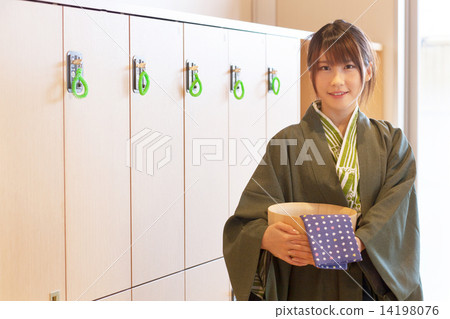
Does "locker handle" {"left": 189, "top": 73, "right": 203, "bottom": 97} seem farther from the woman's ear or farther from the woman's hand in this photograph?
the woman's hand

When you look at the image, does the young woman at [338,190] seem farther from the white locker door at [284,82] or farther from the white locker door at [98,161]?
the white locker door at [284,82]

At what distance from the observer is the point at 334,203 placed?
1306 mm

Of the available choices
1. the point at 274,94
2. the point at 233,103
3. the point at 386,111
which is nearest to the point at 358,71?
the point at 233,103

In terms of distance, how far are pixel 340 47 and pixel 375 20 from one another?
1.59 m

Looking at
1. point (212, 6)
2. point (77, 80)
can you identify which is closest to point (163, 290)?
point (77, 80)

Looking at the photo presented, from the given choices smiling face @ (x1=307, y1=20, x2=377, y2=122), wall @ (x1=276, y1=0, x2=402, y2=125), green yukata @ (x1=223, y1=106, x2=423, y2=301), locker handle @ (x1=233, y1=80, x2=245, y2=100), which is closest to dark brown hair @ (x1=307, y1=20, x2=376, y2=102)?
smiling face @ (x1=307, y1=20, x2=377, y2=122)

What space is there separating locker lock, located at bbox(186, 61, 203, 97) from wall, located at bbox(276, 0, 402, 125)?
1.25 m

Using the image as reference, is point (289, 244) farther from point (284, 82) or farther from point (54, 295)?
point (284, 82)

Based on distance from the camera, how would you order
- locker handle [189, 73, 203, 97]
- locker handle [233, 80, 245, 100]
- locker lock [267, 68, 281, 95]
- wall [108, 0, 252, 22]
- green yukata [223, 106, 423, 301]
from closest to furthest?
green yukata [223, 106, 423, 301], locker handle [189, 73, 203, 97], locker handle [233, 80, 245, 100], locker lock [267, 68, 281, 95], wall [108, 0, 252, 22]

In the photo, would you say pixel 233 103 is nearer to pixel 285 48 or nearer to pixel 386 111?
pixel 285 48

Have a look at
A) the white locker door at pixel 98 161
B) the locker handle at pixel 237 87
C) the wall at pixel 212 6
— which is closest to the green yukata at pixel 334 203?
the white locker door at pixel 98 161

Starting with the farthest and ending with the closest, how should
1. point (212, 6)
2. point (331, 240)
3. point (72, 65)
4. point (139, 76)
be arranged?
1. point (212, 6)
2. point (139, 76)
3. point (72, 65)
4. point (331, 240)

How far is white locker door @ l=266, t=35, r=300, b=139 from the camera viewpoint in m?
2.27

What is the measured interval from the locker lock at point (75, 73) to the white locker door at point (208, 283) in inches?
32.5
